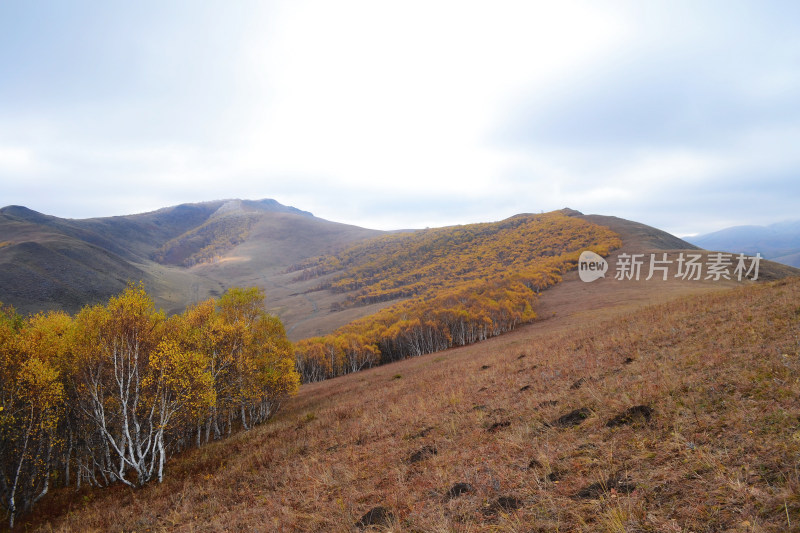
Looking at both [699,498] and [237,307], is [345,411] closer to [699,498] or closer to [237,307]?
[237,307]

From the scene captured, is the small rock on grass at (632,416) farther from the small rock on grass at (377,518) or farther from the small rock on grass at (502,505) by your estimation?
the small rock on grass at (377,518)

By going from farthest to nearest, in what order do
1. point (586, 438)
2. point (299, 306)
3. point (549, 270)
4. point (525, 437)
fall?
1. point (299, 306)
2. point (549, 270)
3. point (525, 437)
4. point (586, 438)

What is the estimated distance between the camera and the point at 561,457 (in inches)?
302

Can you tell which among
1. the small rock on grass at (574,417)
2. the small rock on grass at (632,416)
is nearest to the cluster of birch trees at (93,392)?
the small rock on grass at (574,417)

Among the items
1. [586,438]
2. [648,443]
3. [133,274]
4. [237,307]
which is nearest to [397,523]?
[586,438]

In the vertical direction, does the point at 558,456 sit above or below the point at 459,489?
above

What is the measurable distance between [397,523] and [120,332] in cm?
1930

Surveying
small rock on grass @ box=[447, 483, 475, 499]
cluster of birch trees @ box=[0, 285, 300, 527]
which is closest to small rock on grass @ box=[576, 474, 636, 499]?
small rock on grass @ box=[447, 483, 475, 499]

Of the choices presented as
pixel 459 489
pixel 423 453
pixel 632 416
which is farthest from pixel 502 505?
pixel 632 416

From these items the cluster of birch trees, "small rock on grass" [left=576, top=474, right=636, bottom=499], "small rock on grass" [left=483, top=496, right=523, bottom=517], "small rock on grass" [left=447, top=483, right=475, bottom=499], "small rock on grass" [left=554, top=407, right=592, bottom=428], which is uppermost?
"small rock on grass" [left=576, top=474, right=636, bottom=499]

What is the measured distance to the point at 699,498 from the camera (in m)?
5.09

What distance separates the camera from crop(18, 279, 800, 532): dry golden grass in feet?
17.6

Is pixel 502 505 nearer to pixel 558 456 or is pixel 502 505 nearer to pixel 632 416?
pixel 558 456

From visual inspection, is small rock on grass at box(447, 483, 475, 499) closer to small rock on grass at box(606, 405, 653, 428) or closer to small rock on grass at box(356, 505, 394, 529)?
small rock on grass at box(356, 505, 394, 529)
